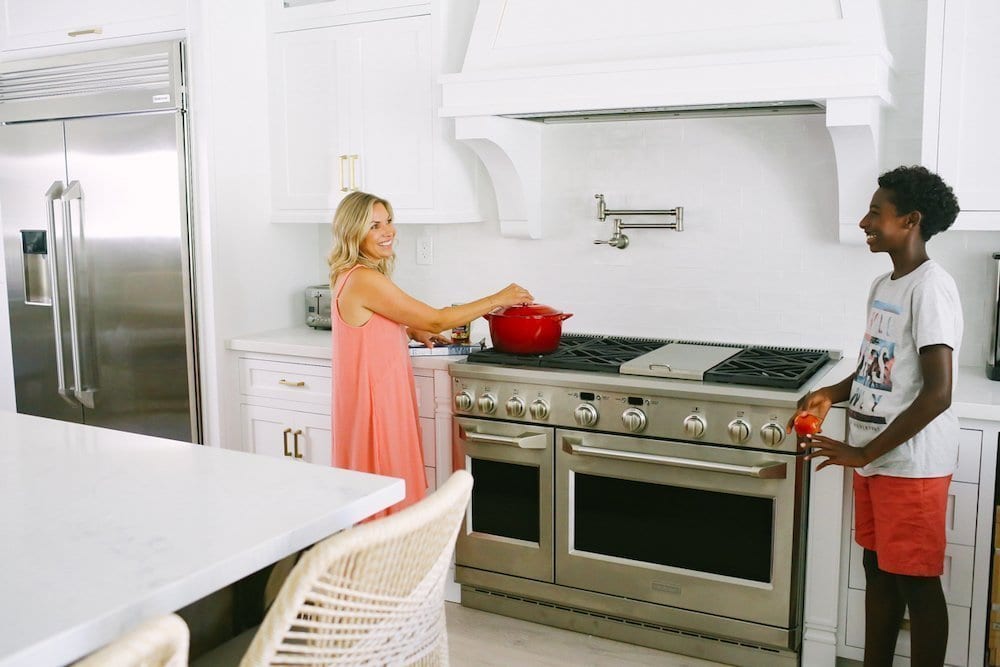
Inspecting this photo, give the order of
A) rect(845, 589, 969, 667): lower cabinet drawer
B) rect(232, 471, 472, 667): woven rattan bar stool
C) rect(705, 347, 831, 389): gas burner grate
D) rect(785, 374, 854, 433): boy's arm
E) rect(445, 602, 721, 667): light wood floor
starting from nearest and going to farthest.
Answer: rect(232, 471, 472, 667): woven rattan bar stool
rect(785, 374, 854, 433): boy's arm
rect(845, 589, 969, 667): lower cabinet drawer
rect(705, 347, 831, 389): gas burner grate
rect(445, 602, 721, 667): light wood floor

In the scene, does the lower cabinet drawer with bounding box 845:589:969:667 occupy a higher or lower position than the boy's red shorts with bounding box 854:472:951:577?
lower

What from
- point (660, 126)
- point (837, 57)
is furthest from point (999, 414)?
point (660, 126)

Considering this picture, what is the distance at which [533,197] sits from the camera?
3.65 meters

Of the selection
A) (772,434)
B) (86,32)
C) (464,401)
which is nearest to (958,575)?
(772,434)

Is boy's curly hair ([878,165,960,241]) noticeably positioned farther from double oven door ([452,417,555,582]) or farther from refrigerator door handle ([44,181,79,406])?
refrigerator door handle ([44,181,79,406])

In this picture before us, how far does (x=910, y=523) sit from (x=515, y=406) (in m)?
1.26

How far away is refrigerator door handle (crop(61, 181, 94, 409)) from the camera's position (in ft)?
13.0

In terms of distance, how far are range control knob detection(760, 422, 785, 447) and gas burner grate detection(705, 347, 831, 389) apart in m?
0.12

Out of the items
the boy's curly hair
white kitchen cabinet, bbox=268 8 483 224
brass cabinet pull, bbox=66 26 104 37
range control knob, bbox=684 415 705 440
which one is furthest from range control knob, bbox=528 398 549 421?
brass cabinet pull, bbox=66 26 104 37

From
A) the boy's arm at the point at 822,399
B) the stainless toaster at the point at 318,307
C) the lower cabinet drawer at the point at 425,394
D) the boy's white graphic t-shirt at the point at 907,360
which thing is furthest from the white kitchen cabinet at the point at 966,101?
the stainless toaster at the point at 318,307

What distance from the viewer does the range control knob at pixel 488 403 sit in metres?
3.19

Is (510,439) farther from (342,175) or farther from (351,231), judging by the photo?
(342,175)

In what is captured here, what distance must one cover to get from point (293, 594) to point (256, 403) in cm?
280

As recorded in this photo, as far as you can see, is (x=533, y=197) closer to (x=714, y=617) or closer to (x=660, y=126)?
(x=660, y=126)
